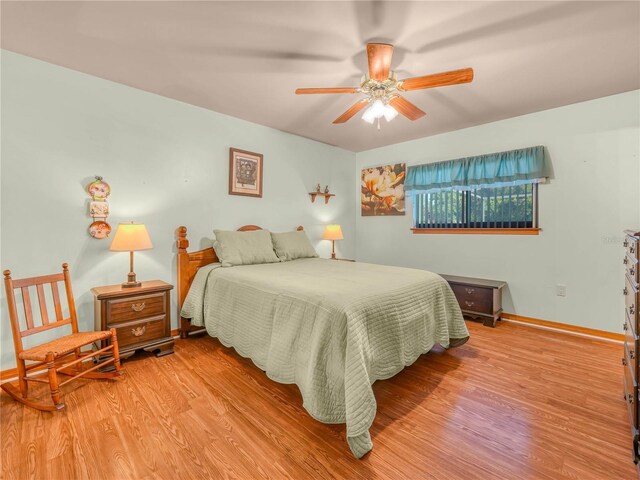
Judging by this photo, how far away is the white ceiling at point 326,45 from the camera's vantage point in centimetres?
184

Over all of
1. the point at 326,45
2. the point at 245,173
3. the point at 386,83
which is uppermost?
the point at 326,45

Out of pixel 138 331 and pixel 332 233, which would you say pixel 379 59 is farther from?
pixel 138 331

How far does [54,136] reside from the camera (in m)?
2.46

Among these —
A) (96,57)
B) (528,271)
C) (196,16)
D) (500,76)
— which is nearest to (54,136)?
(96,57)

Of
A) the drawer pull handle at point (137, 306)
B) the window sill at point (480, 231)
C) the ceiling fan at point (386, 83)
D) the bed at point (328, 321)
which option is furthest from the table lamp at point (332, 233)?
the drawer pull handle at point (137, 306)

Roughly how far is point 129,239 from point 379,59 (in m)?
2.39

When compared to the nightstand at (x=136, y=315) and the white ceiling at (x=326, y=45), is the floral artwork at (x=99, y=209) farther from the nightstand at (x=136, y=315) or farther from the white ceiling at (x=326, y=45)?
the white ceiling at (x=326, y=45)

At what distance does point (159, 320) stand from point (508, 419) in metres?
2.76

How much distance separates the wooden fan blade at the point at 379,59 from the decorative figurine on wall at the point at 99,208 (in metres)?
2.48

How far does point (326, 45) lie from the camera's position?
7.06 feet

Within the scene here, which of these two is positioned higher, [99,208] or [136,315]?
[99,208]

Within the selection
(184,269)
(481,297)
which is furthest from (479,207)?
(184,269)

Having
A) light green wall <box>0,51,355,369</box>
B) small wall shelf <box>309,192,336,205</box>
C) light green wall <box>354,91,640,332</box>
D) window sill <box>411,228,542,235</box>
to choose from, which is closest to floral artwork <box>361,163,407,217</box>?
window sill <box>411,228,542,235</box>

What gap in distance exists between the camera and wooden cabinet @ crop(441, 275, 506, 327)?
136 inches
